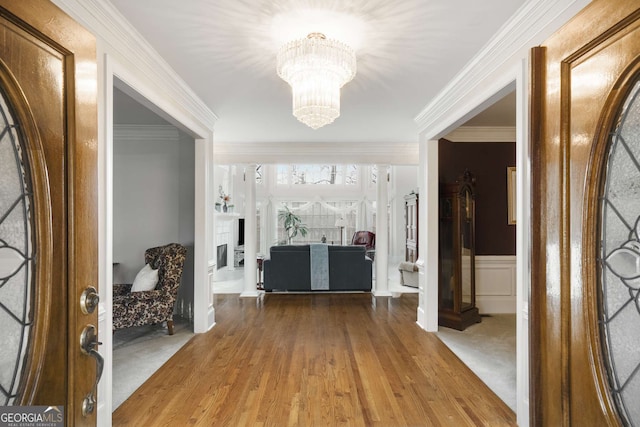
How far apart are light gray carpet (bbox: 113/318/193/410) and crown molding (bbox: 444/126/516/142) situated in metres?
4.05

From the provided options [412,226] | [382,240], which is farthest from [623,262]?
[412,226]

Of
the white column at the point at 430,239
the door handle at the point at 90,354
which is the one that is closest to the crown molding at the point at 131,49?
the door handle at the point at 90,354

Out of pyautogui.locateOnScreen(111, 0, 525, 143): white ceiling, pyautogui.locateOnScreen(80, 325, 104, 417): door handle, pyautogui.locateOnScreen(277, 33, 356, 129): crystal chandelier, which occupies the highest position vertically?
pyautogui.locateOnScreen(111, 0, 525, 143): white ceiling

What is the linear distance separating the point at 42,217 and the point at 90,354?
1.45 feet

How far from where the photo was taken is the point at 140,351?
11.2 feet

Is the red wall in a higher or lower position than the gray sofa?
higher

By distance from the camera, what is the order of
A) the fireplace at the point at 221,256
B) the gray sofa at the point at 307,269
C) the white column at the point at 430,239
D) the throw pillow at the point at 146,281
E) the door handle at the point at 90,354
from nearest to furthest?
the door handle at the point at 90,354
the throw pillow at the point at 146,281
the white column at the point at 430,239
the gray sofa at the point at 307,269
the fireplace at the point at 221,256

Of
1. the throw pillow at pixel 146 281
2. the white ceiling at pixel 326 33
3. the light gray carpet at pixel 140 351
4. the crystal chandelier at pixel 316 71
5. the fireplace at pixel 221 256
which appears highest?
the white ceiling at pixel 326 33

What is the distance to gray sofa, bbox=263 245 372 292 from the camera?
5.75 metres

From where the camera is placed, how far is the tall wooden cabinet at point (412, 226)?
7.52 metres

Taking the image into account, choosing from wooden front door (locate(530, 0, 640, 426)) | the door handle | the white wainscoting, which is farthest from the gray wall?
wooden front door (locate(530, 0, 640, 426))

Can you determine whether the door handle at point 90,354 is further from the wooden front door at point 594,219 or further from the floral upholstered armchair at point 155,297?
the floral upholstered armchair at point 155,297

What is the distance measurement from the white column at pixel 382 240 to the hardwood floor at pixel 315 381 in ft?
5.17

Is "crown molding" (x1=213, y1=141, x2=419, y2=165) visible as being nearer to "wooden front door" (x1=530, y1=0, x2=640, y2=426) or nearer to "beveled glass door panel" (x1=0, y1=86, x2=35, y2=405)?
"wooden front door" (x1=530, y1=0, x2=640, y2=426)
